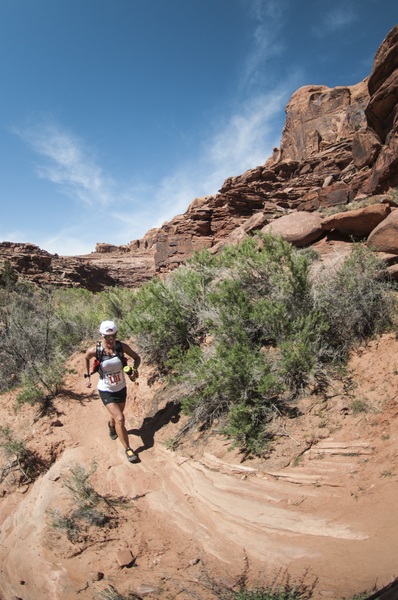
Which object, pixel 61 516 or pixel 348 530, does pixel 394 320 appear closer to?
pixel 348 530

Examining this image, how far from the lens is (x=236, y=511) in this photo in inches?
101

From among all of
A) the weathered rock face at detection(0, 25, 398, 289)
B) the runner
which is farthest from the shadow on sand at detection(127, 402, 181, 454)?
the weathered rock face at detection(0, 25, 398, 289)

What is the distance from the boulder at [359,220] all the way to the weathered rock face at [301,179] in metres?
0.09

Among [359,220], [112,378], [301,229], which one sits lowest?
[112,378]

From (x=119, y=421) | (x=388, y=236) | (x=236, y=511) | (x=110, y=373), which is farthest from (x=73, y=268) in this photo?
(x=236, y=511)

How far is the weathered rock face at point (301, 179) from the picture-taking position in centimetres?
950

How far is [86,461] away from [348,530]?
3.16m

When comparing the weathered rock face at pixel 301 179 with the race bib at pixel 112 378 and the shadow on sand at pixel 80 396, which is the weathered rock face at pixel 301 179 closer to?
the race bib at pixel 112 378

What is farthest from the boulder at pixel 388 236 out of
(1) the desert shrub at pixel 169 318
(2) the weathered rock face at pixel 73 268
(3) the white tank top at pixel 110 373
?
(2) the weathered rock face at pixel 73 268

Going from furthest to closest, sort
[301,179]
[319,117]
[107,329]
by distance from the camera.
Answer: [319,117], [301,179], [107,329]

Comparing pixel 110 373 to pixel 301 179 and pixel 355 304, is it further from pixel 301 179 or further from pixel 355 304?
pixel 301 179

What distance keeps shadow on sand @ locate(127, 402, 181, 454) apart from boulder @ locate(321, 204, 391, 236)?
5548 mm

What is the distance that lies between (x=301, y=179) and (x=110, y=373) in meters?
21.2

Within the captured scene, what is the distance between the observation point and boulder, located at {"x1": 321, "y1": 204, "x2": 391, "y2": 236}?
582cm
